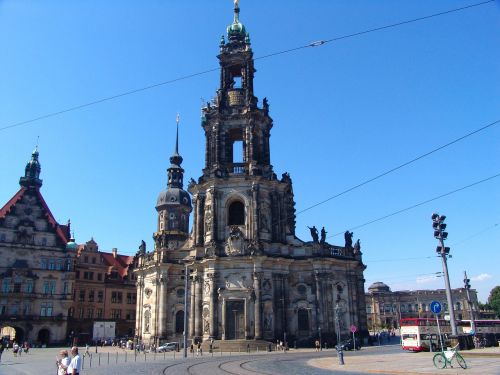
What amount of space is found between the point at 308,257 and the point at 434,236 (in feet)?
86.4

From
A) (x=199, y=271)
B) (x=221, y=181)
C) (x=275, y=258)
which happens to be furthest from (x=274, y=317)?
(x=221, y=181)

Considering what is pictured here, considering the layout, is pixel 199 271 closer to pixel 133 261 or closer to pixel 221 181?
pixel 221 181

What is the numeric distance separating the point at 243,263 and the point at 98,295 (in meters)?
38.8

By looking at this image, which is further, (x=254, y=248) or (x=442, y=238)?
(x=254, y=248)

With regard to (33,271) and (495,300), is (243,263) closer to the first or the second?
(33,271)

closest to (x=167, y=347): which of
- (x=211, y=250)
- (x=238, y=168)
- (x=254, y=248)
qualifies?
(x=211, y=250)

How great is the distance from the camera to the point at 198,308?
49094mm

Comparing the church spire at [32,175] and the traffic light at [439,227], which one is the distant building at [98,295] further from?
the traffic light at [439,227]

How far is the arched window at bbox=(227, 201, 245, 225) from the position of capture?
52.4m

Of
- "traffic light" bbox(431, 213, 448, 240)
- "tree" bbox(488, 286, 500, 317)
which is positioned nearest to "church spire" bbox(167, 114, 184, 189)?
"traffic light" bbox(431, 213, 448, 240)

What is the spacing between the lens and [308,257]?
51.4 meters

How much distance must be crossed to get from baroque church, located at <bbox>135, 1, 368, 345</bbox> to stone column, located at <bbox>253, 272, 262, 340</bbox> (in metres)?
0.10

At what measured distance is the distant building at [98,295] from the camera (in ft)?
242

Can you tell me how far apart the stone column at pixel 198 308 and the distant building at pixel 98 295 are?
31.6 meters
